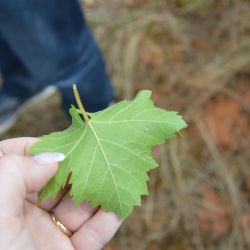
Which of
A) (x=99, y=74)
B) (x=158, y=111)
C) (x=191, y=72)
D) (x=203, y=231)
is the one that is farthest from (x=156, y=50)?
(x=158, y=111)

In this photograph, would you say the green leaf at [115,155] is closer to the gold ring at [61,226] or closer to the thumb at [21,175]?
the thumb at [21,175]

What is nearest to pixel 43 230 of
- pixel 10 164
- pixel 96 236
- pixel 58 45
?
pixel 96 236

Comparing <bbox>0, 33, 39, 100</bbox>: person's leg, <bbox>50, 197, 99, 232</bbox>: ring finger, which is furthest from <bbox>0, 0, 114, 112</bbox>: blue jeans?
<bbox>50, 197, 99, 232</bbox>: ring finger

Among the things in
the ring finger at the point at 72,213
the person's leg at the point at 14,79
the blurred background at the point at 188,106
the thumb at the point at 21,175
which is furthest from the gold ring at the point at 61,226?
the person's leg at the point at 14,79

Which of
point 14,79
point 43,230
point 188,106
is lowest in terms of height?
point 188,106

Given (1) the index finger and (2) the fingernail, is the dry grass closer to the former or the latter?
(1) the index finger

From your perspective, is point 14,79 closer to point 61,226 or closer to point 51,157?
point 61,226
